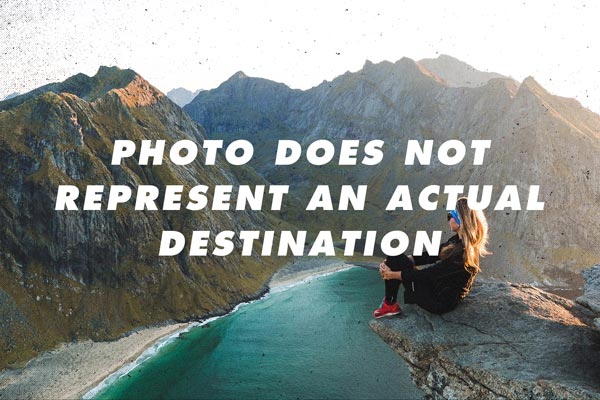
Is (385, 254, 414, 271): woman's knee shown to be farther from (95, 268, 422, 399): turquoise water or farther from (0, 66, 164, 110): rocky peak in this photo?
(0, 66, 164, 110): rocky peak

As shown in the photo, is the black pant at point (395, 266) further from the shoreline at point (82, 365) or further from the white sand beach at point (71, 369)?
the white sand beach at point (71, 369)

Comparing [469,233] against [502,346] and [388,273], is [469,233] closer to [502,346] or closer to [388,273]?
[388,273]

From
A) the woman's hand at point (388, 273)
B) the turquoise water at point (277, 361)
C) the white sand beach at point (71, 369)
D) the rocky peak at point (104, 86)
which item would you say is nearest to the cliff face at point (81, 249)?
the white sand beach at point (71, 369)

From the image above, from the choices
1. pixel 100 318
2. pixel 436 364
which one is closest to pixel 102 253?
pixel 100 318

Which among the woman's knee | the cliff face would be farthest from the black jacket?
the cliff face

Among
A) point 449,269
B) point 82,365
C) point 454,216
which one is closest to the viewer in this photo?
point 449,269

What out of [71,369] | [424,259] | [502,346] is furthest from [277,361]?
[502,346]
